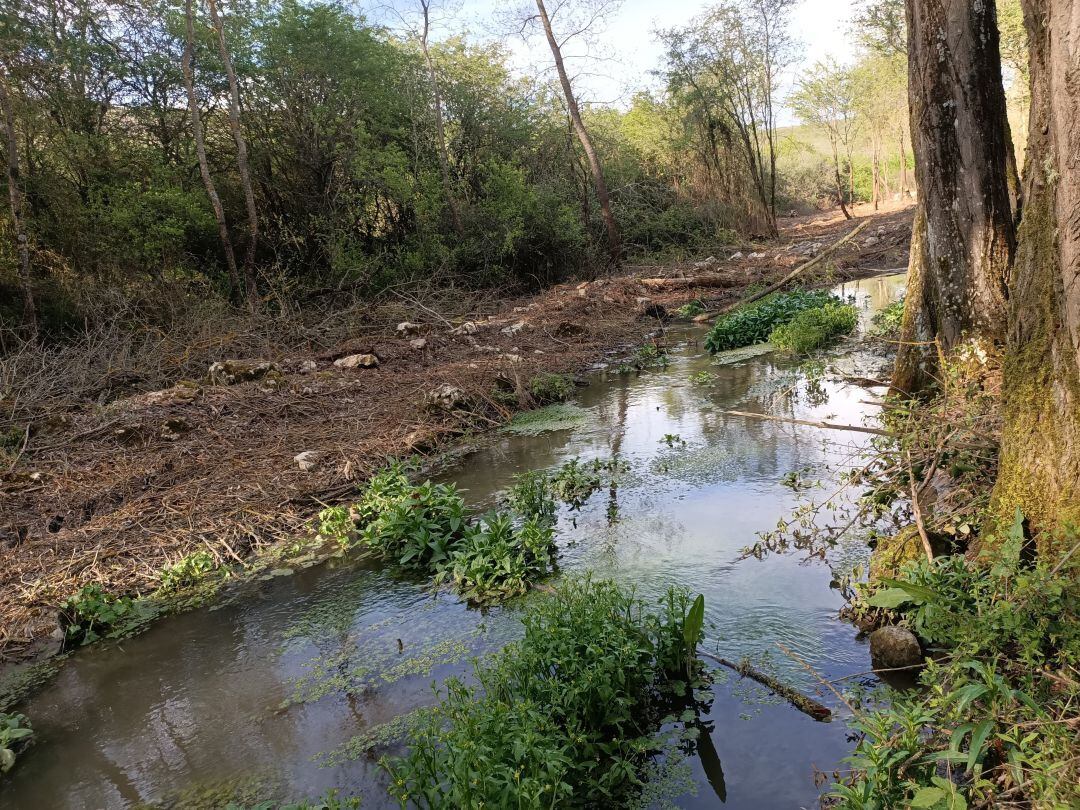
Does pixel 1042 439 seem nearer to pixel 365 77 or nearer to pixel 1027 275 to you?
pixel 1027 275

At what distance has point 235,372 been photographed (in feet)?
31.0

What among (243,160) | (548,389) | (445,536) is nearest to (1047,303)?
(445,536)

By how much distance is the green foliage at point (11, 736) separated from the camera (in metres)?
3.43

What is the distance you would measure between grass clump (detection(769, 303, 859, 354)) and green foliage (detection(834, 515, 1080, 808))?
7.19 meters

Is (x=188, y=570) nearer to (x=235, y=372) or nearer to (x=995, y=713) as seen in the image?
(x=235, y=372)

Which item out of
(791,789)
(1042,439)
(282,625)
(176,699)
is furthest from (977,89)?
(176,699)

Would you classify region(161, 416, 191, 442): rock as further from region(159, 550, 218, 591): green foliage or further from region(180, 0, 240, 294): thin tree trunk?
region(180, 0, 240, 294): thin tree trunk

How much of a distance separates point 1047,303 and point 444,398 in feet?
21.4

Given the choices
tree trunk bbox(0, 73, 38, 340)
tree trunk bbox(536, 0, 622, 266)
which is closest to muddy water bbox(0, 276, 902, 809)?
tree trunk bbox(0, 73, 38, 340)

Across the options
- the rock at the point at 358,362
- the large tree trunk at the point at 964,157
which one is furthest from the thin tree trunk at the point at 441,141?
the large tree trunk at the point at 964,157

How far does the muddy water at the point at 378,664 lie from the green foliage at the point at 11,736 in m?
0.06

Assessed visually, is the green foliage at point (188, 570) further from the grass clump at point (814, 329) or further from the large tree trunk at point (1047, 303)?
the grass clump at point (814, 329)

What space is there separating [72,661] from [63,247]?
39.4ft

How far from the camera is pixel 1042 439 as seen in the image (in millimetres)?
2988
